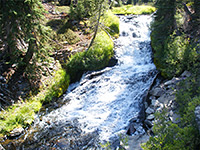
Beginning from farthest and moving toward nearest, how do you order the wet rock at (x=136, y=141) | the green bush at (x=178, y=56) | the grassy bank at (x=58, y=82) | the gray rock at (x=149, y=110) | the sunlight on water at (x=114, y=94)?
the green bush at (x=178, y=56) < the grassy bank at (x=58, y=82) < the sunlight on water at (x=114, y=94) < the gray rock at (x=149, y=110) < the wet rock at (x=136, y=141)

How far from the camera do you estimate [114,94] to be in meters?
9.21

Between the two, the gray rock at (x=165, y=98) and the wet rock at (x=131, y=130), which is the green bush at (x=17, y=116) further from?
the gray rock at (x=165, y=98)

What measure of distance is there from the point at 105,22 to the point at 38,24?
8398 mm

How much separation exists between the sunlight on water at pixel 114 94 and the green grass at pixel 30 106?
2.57 feet

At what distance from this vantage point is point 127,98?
338 inches

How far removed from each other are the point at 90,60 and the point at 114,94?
12.1 ft

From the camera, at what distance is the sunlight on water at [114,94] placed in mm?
7402

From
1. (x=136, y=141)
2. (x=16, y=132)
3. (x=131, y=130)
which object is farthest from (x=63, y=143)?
(x=136, y=141)

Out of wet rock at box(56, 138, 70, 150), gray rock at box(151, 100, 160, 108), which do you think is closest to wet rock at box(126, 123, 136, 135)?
gray rock at box(151, 100, 160, 108)

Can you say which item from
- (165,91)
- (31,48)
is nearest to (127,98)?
(165,91)

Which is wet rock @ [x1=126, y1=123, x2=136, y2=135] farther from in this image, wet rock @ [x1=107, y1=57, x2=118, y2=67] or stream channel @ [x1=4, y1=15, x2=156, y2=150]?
wet rock @ [x1=107, y1=57, x2=118, y2=67]

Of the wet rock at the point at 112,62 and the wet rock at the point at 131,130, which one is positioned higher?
the wet rock at the point at 112,62

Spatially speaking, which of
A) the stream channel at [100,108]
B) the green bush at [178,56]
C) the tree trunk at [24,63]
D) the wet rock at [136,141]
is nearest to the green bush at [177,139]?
the wet rock at [136,141]

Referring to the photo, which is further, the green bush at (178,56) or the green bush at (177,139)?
the green bush at (178,56)
